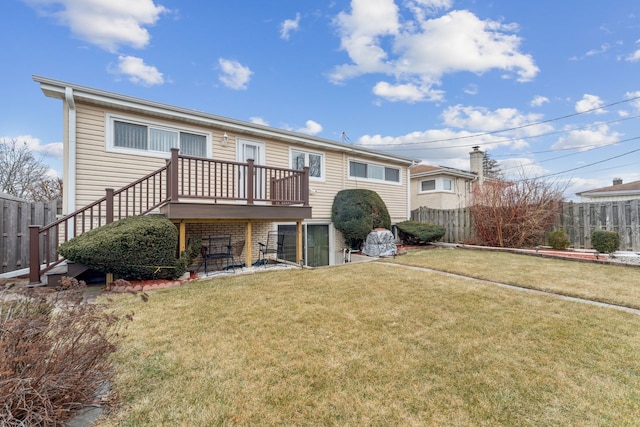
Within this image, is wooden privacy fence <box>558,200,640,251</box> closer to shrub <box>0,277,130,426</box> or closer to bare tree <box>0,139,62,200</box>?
shrub <box>0,277,130,426</box>

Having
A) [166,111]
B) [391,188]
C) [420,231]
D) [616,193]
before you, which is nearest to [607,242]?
[420,231]

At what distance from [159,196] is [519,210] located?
12.3 m

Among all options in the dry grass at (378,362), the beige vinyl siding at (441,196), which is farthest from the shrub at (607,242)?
the beige vinyl siding at (441,196)

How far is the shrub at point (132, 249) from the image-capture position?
504 cm

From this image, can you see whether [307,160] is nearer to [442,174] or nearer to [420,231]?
[420,231]

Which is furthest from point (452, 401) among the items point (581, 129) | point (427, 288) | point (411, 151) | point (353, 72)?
point (581, 129)

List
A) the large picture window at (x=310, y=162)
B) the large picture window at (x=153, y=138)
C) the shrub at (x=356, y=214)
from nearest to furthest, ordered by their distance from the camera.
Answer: the large picture window at (x=153, y=138) < the large picture window at (x=310, y=162) < the shrub at (x=356, y=214)

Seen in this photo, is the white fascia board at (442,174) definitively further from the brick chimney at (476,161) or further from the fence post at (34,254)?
the fence post at (34,254)

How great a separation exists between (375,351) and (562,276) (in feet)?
18.9

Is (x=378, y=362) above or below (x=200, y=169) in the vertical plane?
below

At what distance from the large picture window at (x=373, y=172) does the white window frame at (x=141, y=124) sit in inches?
225

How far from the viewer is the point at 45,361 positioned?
1948 millimetres

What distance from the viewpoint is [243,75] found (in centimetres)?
1344

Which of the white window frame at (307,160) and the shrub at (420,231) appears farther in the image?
the shrub at (420,231)
